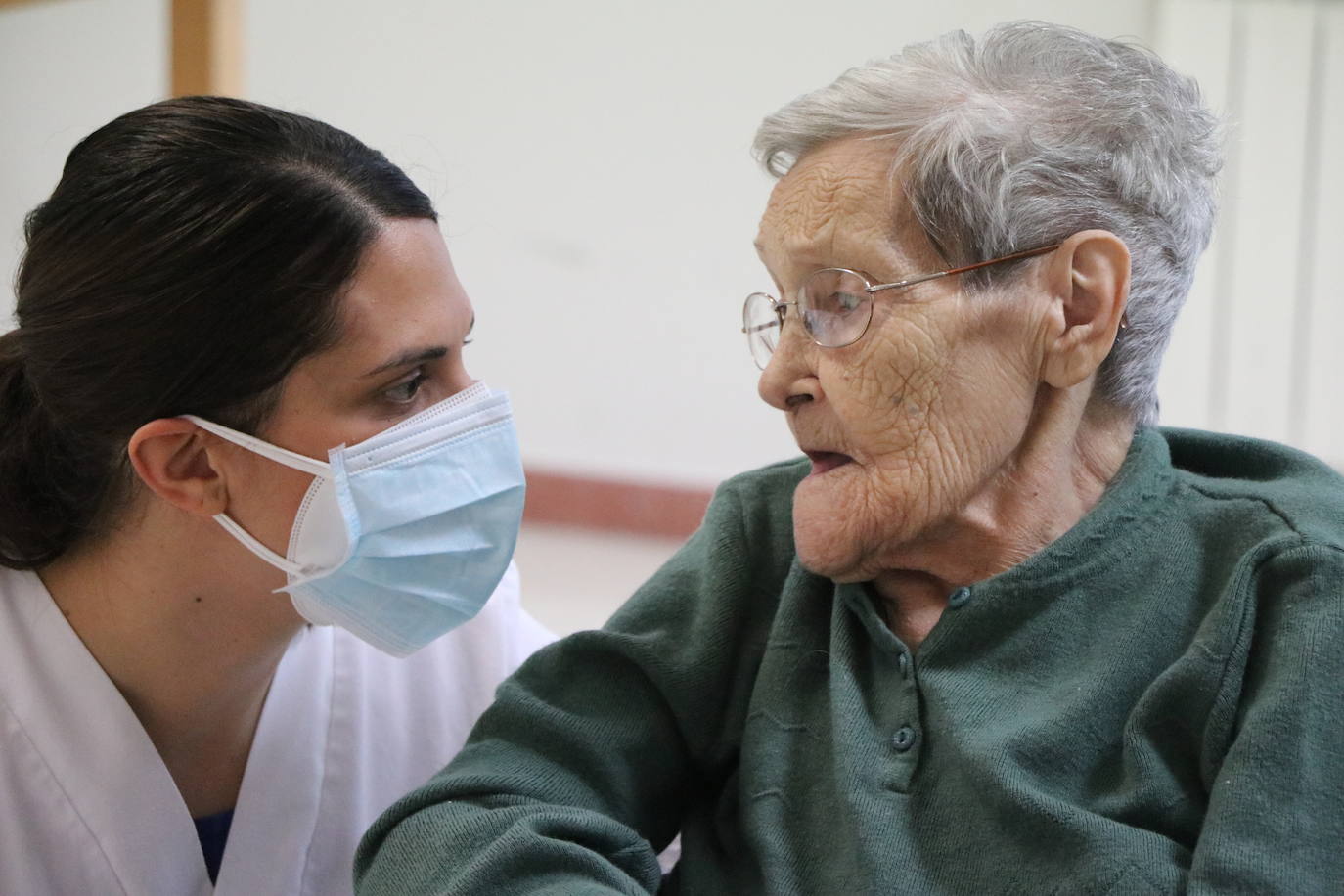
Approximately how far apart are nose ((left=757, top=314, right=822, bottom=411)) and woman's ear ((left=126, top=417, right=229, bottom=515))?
0.58 meters

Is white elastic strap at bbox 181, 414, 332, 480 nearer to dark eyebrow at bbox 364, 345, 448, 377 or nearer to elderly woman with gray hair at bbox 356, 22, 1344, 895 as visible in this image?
dark eyebrow at bbox 364, 345, 448, 377

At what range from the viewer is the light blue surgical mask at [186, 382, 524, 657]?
1432 mm

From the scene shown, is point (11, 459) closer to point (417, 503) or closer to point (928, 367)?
point (417, 503)

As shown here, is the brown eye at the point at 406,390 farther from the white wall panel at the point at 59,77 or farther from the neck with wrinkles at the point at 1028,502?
the white wall panel at the point at 59,77

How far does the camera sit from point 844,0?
3211 mm

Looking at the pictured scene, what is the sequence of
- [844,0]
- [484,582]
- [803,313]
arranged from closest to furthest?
[803,313] < [484,582] < [844,0]

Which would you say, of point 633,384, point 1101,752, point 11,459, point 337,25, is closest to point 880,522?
point 1101,752

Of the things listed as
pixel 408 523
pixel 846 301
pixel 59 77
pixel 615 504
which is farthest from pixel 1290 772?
pixel 59 77

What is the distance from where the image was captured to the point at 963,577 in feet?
4.22

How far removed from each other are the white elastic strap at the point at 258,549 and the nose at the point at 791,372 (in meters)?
0.53

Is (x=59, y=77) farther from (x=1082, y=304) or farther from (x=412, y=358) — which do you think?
(x=1082, y=304)

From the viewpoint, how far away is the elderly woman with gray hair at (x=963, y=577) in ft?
3.70

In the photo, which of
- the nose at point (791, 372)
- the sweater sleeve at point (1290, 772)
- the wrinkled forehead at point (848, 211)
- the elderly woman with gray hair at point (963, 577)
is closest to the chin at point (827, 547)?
the elderly woman with gray hair at point (963, 577)

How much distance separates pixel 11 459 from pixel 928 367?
0.99 metres
